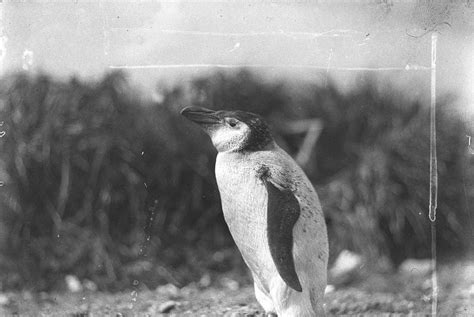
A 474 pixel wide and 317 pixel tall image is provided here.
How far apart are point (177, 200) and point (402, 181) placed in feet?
2.92

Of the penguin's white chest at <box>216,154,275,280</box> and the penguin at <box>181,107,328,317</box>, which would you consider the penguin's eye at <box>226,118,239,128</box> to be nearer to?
the penguin at <box>181,107,328,317</box>

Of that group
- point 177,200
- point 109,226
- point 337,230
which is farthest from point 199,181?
point 337,230

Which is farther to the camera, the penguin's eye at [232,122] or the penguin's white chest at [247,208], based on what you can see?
the penguin's eye at [232,122]

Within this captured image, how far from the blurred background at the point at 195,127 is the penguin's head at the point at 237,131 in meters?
0.35

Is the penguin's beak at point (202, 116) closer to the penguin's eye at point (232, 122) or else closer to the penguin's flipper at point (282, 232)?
the penguin's eye at point (232, 122)

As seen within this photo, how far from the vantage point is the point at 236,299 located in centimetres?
273

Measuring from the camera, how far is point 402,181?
9.20 ft

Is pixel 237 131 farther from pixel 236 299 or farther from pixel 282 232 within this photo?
pixel 236 299

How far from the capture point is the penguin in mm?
2236

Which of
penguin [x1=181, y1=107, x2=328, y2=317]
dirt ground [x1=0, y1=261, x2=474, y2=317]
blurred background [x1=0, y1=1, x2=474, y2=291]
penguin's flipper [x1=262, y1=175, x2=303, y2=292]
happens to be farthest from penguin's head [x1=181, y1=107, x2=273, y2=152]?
dirt ground [x1=0, y1=261, x2=474, y2=317]

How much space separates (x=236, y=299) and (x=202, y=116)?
75cm

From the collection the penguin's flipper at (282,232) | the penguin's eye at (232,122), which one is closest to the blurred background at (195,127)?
the penguin's eye at (232,122)

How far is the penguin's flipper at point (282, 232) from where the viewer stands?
7.28 ft

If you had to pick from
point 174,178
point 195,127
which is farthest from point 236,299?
point 195,127
